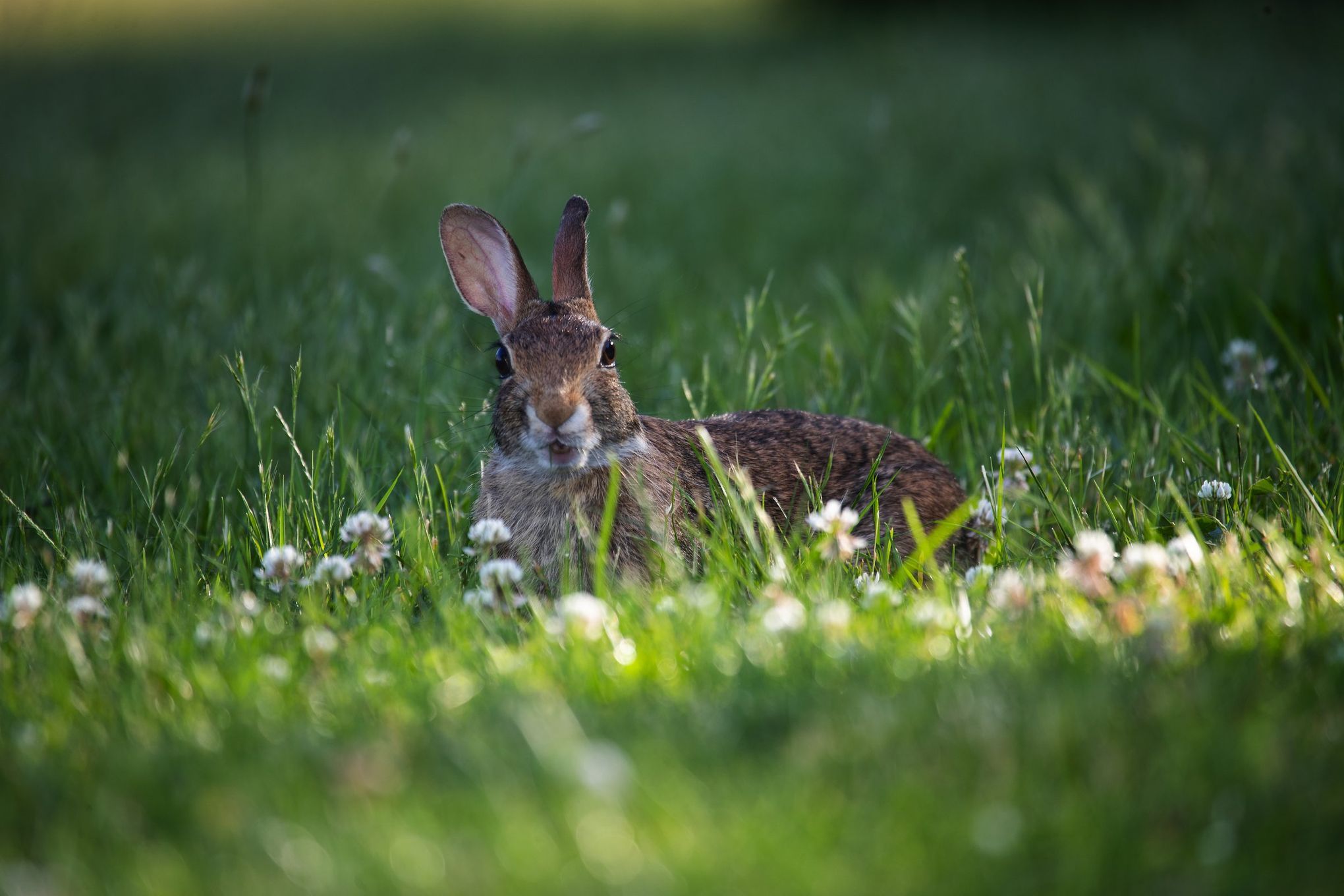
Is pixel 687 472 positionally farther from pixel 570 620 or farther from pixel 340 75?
pixel 340 75

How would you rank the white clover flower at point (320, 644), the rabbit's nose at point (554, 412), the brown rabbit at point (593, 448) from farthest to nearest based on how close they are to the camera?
1. the brown rabbit at point (593, 448)
2. the rabbit's nose at point (554, 412)
3. the white clover flower at point (320, 644)

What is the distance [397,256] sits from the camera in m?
8.05

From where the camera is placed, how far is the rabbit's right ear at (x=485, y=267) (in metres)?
4.71

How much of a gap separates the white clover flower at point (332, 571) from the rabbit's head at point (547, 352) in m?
0.79

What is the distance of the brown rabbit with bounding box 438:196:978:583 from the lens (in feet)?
13.5

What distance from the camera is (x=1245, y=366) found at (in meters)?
5.15

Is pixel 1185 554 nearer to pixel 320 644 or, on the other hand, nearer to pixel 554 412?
pixel 554 412

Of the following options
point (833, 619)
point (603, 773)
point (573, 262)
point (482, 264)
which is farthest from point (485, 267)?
point (603, 773)

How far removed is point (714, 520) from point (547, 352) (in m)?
0.87

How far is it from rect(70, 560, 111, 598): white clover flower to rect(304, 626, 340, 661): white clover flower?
76cm

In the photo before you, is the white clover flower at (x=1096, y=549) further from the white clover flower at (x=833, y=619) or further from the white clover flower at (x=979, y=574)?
the white clover flower at (x=833, y=619)

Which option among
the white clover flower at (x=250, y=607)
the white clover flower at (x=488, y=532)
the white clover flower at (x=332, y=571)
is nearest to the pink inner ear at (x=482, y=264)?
the white clover flower at (x=488, y=532)

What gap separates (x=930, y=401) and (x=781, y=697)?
10.2 ft

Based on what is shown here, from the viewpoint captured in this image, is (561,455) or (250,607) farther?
(561,455)
